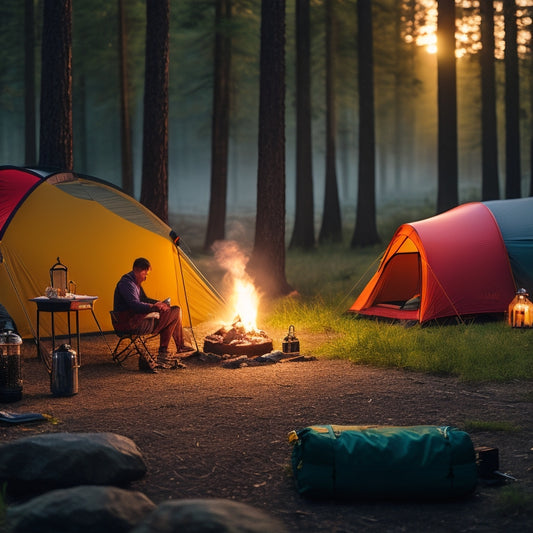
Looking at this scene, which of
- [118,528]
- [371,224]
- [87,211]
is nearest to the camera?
[118,528]

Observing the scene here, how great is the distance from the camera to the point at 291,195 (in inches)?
2793

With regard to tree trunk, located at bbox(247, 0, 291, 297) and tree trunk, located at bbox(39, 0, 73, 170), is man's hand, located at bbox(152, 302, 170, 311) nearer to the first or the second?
tree trunk, located at bbox(39, 0, 73, 170)

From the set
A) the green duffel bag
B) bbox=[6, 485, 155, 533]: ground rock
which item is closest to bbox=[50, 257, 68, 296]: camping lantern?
the green duffel bag

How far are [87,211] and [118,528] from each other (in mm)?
7878

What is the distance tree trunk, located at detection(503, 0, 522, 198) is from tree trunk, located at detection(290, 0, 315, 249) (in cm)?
610

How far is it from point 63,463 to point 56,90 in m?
9.15

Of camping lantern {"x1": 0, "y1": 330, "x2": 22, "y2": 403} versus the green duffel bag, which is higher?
camping lantern {"x1": 0, "y1": 330, "x2": 22, "y2": 403}

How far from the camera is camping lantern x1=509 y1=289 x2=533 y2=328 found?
34.7 feet

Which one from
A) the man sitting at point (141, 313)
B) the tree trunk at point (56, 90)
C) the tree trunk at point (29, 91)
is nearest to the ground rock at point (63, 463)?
the man sitting at point (141, 313)

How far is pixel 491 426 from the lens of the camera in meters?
6.20

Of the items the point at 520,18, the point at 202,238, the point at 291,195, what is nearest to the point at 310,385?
the point at 520,18

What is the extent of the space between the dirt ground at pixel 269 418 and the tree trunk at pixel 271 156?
5.11m

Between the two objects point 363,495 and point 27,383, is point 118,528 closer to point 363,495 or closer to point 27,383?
point 363,495

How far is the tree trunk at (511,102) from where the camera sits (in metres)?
23.2
